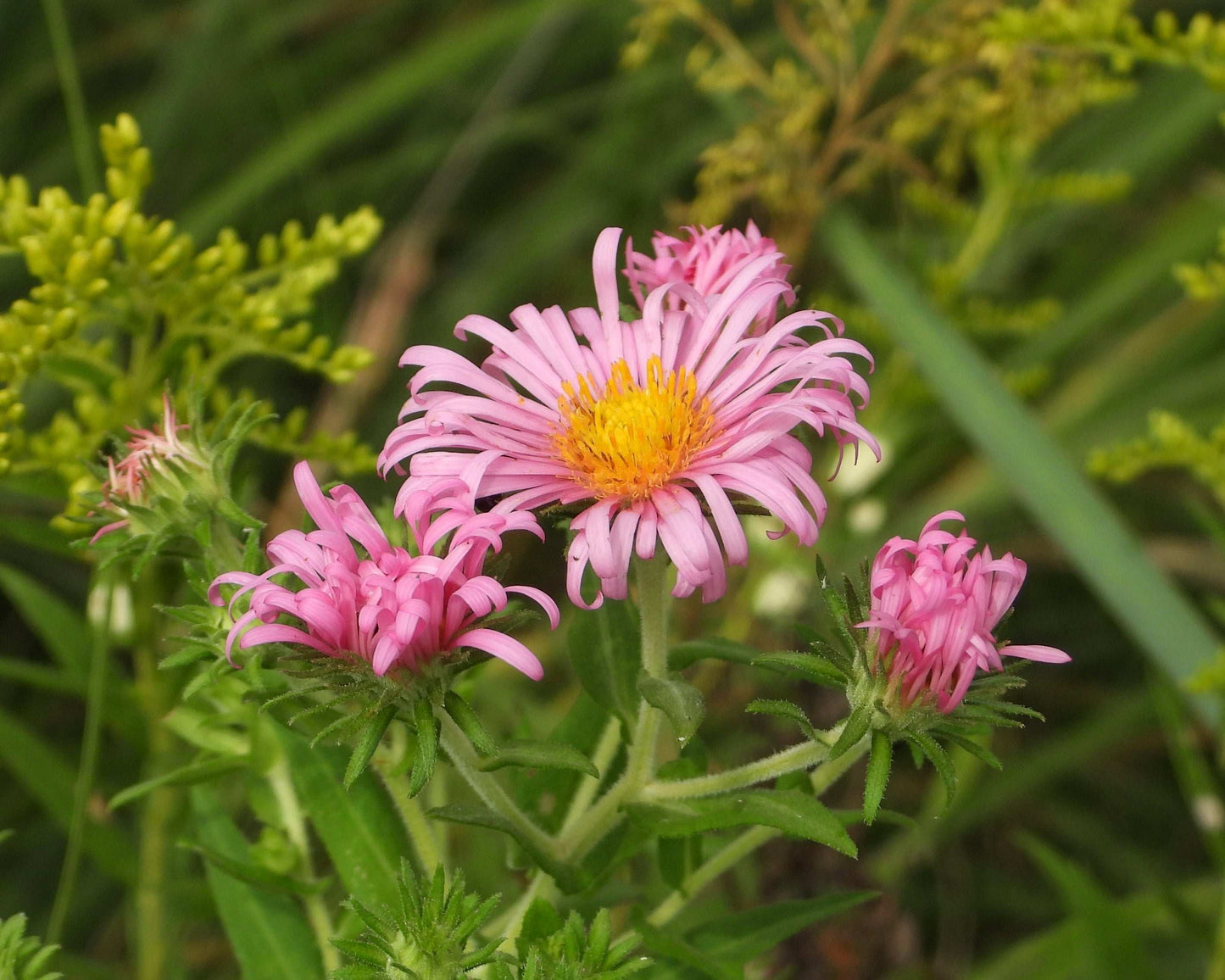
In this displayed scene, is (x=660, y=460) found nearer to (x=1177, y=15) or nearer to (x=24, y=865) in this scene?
(x=24, y=865)

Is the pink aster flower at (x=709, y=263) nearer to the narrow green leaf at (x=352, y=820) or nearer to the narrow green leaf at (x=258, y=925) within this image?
the narrow green leaf at (x=352, y=820)

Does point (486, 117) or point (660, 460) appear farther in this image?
point (486, 117)

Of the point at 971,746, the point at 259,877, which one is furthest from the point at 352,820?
the point at 971,746

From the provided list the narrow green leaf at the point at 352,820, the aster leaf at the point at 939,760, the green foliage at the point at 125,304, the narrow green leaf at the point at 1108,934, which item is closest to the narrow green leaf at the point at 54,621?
the green foliage at the point at 125,304

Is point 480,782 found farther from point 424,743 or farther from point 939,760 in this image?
point 939,760

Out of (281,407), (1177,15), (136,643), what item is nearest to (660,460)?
(136,643)

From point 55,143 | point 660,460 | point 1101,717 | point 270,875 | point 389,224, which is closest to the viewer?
point 660,460

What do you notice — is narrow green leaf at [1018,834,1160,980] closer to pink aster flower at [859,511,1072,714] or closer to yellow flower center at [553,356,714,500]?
pink aster flower at [859,511,1072,714]
